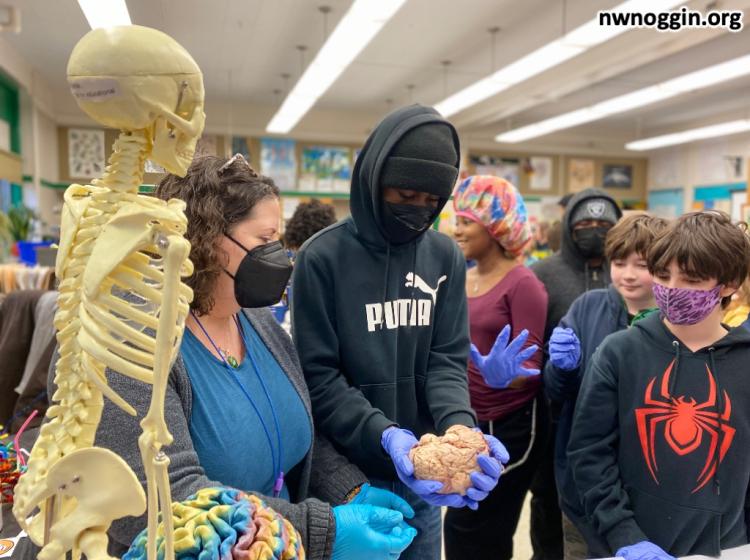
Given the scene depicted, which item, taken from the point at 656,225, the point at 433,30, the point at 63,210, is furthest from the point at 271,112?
the point at 63,210

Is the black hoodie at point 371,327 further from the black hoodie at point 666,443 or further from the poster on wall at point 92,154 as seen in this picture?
the poster on wall at point 92,154

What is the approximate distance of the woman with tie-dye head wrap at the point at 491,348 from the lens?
6.48ft

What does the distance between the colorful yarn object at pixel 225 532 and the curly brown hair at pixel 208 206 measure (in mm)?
443

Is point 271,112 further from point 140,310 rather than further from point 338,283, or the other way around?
point 140,310

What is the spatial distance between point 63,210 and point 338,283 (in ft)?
2.32

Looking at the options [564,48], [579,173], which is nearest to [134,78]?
[564,48]

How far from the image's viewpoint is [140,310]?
26.3 inches

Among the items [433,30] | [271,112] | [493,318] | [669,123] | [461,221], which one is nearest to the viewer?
[493,318]

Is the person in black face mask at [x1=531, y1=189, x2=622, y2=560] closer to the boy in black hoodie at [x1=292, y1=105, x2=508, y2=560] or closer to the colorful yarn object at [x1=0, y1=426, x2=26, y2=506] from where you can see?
the boy in black hoodie at [x1=292, y1=105, x2=508, y2=560]

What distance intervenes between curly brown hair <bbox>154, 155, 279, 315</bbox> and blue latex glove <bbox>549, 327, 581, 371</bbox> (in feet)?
3.50

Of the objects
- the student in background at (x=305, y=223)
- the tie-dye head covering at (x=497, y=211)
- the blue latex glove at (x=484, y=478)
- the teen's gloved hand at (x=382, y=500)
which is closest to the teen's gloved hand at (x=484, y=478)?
the blue latex glove at (x=484, y=478)

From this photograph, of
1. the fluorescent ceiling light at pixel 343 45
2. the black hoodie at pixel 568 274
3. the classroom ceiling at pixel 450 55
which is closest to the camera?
the black hoodie at pixel 568 274

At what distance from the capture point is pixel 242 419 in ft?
3.27

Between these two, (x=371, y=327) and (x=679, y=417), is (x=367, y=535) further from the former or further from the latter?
(x=679, y=417)
